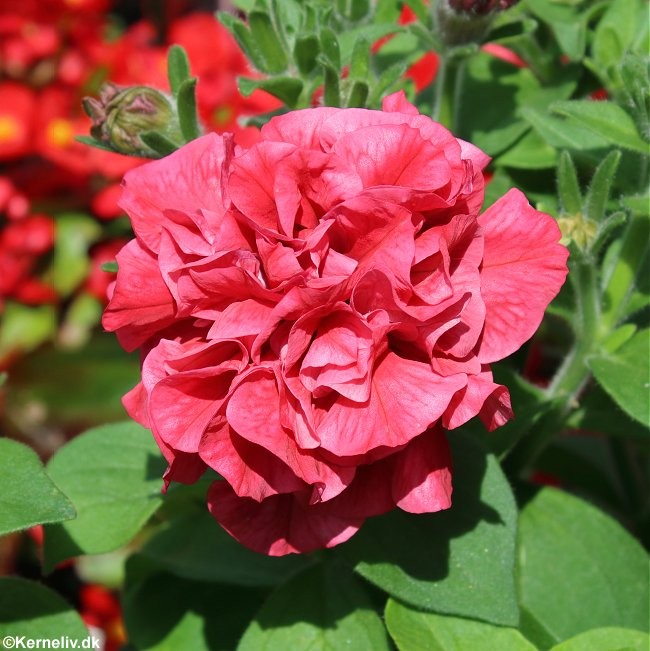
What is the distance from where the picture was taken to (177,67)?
907 mm

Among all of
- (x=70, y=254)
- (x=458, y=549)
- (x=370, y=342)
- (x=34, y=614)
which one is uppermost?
(x=370, y=342)

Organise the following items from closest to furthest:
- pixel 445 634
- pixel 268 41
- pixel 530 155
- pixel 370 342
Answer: pixel 370 342
pixel 445 634
pixel 268 41
pixel 530 155

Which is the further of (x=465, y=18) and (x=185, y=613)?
(x=185, y=613)

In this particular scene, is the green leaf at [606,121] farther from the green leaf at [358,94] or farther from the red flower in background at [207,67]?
the red flower in background at [207,67]

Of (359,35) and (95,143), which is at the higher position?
(359,35)

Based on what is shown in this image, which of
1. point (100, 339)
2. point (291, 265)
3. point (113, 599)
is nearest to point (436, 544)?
point (291, 265)

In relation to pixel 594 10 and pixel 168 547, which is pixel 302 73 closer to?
pixel 594 10

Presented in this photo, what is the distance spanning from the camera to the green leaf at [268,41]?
876 mm

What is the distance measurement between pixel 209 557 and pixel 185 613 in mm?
78

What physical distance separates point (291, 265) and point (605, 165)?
1.12ft

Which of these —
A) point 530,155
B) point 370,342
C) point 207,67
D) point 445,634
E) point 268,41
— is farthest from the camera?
point 207,67

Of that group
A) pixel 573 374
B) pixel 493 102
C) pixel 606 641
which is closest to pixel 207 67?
pixel 493 102

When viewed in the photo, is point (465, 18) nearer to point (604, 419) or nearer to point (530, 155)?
point (530, 155)

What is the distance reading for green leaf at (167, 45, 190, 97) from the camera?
0.90 meters
